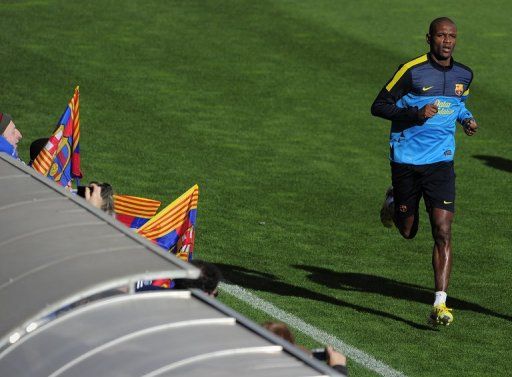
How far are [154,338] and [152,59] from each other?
15.3 meters

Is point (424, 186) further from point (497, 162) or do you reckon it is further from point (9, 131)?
point (497, 162)

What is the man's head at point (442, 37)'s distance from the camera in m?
10.5

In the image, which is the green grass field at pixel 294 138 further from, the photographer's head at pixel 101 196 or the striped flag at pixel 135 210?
the photographer's head at pixel 101 196

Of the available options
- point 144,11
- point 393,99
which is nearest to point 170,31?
point 144,11

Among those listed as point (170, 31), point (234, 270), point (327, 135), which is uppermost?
point (170, 31)

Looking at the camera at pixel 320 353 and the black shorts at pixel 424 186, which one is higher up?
the black shorts at pixel 424 186

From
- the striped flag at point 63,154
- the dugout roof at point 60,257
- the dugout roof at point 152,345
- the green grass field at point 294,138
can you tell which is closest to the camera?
the dugout roof at point 152,345

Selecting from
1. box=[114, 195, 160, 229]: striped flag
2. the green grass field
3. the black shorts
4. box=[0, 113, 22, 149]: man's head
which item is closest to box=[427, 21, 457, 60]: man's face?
the black shorts

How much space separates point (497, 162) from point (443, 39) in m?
6.24

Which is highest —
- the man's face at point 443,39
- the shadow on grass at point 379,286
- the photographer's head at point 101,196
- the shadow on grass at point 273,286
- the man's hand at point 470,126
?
the man's face at point 443,39

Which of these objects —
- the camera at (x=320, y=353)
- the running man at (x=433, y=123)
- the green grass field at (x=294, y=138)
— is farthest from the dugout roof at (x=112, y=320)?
the running man at (x=433, y=123)

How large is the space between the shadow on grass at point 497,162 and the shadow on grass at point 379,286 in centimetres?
473

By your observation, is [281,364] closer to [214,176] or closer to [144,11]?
[214,176]

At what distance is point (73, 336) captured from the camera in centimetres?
544
